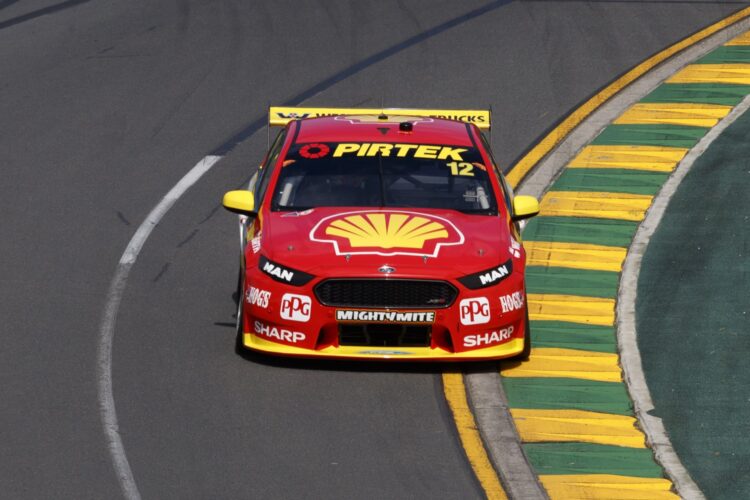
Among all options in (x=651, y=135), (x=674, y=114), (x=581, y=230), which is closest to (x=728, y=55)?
(x=674, y=114)

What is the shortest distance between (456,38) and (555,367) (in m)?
9.72

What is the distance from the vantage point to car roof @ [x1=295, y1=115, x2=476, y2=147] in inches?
508

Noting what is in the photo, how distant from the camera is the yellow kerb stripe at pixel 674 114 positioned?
1775 cm

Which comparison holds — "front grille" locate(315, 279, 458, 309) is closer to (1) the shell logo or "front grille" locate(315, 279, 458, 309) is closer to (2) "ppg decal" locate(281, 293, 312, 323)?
(2) "ppg decal" locate(281, 293, 312, 323)

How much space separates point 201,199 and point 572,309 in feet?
14.1

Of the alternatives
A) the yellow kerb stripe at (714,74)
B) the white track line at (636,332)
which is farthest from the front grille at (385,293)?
the yellow kerb stripe at (714,74)

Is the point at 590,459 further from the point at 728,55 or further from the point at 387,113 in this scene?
the point at 728,55

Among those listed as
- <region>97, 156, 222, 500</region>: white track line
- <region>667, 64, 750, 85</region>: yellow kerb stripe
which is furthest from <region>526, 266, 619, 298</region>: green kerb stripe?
<region>667, 64, 750, 85</region>: yellow kerb stripe

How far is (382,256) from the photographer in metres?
11.1

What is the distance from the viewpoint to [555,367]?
1164 cm

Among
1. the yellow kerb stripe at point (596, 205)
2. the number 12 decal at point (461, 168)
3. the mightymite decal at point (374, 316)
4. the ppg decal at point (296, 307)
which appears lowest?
the yellow kerb stripe at point (596, 205)

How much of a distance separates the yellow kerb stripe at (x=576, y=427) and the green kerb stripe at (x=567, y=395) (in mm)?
93

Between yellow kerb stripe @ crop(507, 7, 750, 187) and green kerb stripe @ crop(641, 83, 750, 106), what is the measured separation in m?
0.48

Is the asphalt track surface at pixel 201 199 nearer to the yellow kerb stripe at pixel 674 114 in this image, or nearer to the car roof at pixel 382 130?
the yellow kerb stripe at pixel 674 114
